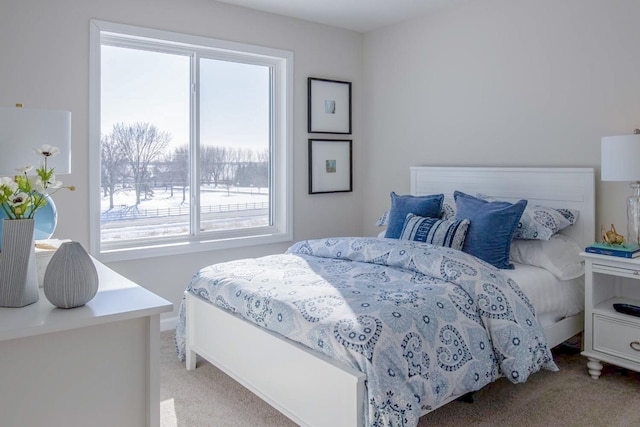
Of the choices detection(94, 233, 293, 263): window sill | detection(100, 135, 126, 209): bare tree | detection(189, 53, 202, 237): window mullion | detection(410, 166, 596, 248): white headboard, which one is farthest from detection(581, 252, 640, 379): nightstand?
detection(100, 135, 126, 209): bare tree

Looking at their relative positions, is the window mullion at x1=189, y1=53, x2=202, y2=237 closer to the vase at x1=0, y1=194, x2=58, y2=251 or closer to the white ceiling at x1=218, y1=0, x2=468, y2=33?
the white ceiling at x1=218, y1=0, x2=468, y2=33

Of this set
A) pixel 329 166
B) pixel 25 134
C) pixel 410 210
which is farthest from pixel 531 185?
pixel 25 134

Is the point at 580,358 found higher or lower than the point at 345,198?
lower

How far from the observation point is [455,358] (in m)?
2.17

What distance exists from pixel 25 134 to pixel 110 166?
1.64 meters

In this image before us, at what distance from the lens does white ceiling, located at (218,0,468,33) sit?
397 centimetres

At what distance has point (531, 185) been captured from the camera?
3.57 m

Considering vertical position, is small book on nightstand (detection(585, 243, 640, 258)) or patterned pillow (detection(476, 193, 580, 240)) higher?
patterned pillow (detection(476, 193, 580, 240))

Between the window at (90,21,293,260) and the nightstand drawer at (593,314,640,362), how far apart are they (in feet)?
8.07

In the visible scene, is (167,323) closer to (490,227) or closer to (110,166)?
(110,166)

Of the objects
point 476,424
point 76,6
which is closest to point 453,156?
point 476,424

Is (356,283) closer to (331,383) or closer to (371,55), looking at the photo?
(331,383)

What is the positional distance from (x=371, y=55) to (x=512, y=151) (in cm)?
174

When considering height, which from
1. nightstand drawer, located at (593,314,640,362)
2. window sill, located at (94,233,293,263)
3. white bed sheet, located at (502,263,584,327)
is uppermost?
window sill, located at (94,233,293,263)
